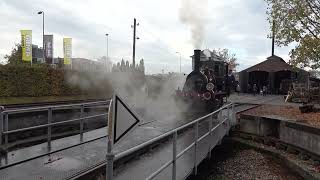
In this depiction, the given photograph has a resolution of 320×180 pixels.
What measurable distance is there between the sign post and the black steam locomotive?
15.8m

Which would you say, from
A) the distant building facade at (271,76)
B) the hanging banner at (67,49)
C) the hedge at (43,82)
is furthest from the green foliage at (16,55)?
the distant building facade at (271,76)

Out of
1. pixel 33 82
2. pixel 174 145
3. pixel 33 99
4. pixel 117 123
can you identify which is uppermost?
pixel 33 82

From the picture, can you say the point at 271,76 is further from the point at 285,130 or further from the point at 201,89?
the point at 285,130

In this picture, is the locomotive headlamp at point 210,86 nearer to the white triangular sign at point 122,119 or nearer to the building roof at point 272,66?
the white triangular sign at point 122,119

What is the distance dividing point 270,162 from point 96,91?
80.1 feet

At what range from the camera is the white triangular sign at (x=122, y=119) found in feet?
13.2

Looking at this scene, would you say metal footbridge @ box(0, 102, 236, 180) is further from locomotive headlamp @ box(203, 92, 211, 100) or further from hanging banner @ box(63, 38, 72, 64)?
hanging banner @ box(63, 38, 72, 64)

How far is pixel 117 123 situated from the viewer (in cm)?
409

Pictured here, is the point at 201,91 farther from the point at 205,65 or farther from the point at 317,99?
the point at 317,99

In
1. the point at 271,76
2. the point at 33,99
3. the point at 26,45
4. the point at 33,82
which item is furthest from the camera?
the point at 271,76

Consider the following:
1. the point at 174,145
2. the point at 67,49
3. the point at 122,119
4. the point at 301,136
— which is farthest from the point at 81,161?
the point at 67,49

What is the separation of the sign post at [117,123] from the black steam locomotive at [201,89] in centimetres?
1579

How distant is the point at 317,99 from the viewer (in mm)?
30141

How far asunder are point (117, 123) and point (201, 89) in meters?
16.4
